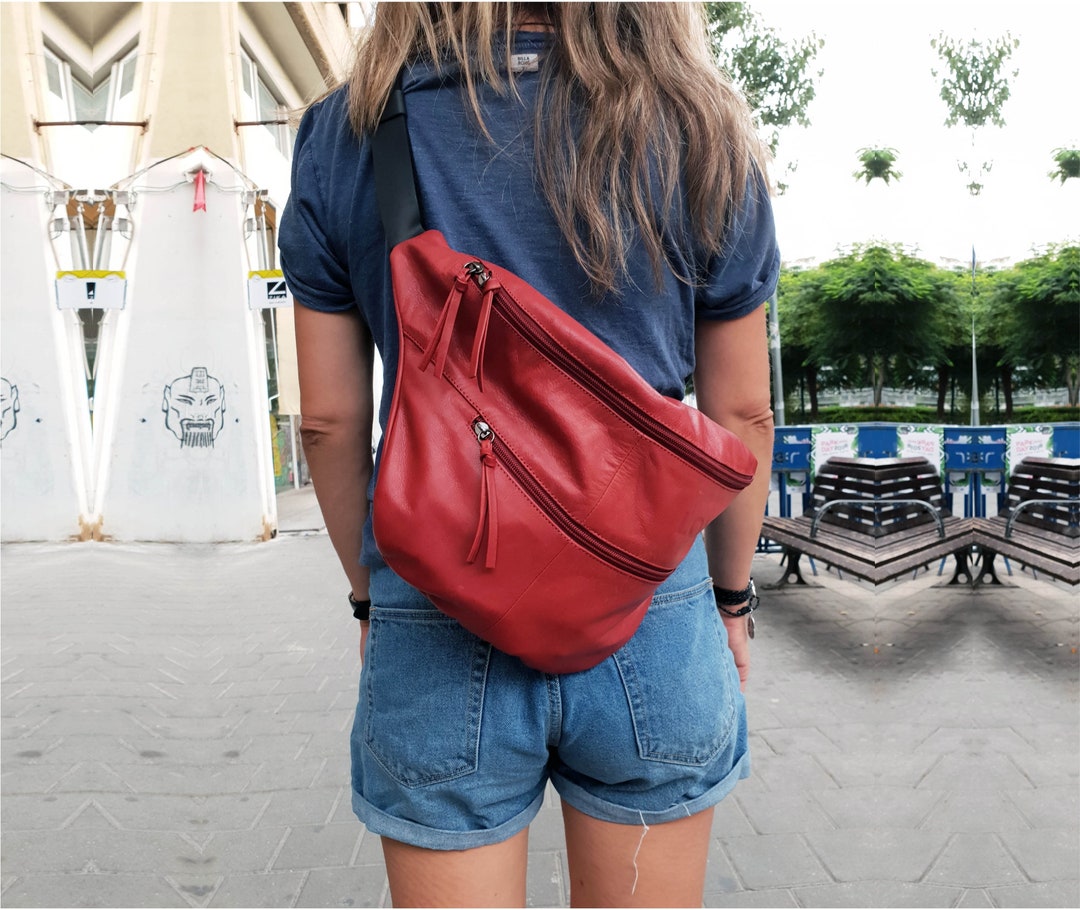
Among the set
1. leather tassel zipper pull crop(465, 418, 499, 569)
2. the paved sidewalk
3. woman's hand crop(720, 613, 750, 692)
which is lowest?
the paved sidewalk

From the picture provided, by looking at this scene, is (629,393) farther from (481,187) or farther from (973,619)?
(973,619)

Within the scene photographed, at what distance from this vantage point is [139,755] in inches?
156

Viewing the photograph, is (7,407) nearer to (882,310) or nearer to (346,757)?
(346,757)

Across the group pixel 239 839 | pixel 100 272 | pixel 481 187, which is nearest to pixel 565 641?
pixel 481 187

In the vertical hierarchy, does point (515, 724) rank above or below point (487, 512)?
below

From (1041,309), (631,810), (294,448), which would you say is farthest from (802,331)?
(631,810)

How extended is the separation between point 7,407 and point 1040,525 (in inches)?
417

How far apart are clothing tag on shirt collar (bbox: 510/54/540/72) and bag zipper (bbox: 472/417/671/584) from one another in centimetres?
50

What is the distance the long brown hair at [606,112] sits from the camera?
1186 mm

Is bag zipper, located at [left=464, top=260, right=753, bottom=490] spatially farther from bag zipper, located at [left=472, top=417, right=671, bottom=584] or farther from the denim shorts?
the denim shorts

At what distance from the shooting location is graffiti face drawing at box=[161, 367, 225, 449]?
1060cm

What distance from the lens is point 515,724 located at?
118 cm

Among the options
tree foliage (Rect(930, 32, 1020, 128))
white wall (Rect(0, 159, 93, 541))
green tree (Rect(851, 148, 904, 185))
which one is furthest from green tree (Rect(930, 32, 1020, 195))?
white wall (Rect(0, 159, 93, 541))

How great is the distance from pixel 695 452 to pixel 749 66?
15.5m
